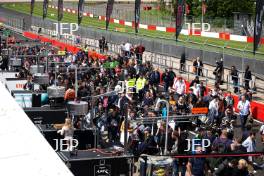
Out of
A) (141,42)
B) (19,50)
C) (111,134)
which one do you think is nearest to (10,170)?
(111,134)

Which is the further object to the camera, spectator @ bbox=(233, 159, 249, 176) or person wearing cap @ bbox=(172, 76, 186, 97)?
person wearing cap @ bbox=(172, 76, 186, 97)

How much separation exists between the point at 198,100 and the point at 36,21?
50.0 meters

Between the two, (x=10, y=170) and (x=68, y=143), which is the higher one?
(x=10, y=170)

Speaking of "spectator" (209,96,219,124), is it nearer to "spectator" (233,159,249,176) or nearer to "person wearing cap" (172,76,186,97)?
"person wearing cap" (172,76,186,97)

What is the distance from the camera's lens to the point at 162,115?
67.4 ft

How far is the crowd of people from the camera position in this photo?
1548 cm

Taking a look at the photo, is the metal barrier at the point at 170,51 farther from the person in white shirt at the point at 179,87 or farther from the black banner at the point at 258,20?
the black banner at the point at 258,20

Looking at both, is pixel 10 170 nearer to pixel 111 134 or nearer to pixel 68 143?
pixel 68 143

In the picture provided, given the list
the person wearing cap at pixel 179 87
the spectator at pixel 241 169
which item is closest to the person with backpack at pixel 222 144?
the spectator at pixel 241 169

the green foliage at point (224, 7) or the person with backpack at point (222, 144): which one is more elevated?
the green foliage at point (224, 7)

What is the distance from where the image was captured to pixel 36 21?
70125 mm

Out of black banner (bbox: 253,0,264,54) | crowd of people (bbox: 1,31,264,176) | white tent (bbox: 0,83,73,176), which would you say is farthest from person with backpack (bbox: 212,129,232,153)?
white tent (bbox: 0,83,73,176)

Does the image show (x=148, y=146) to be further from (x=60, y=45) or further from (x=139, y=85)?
(x=60, y=45)

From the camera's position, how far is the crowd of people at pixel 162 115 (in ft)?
50.8
